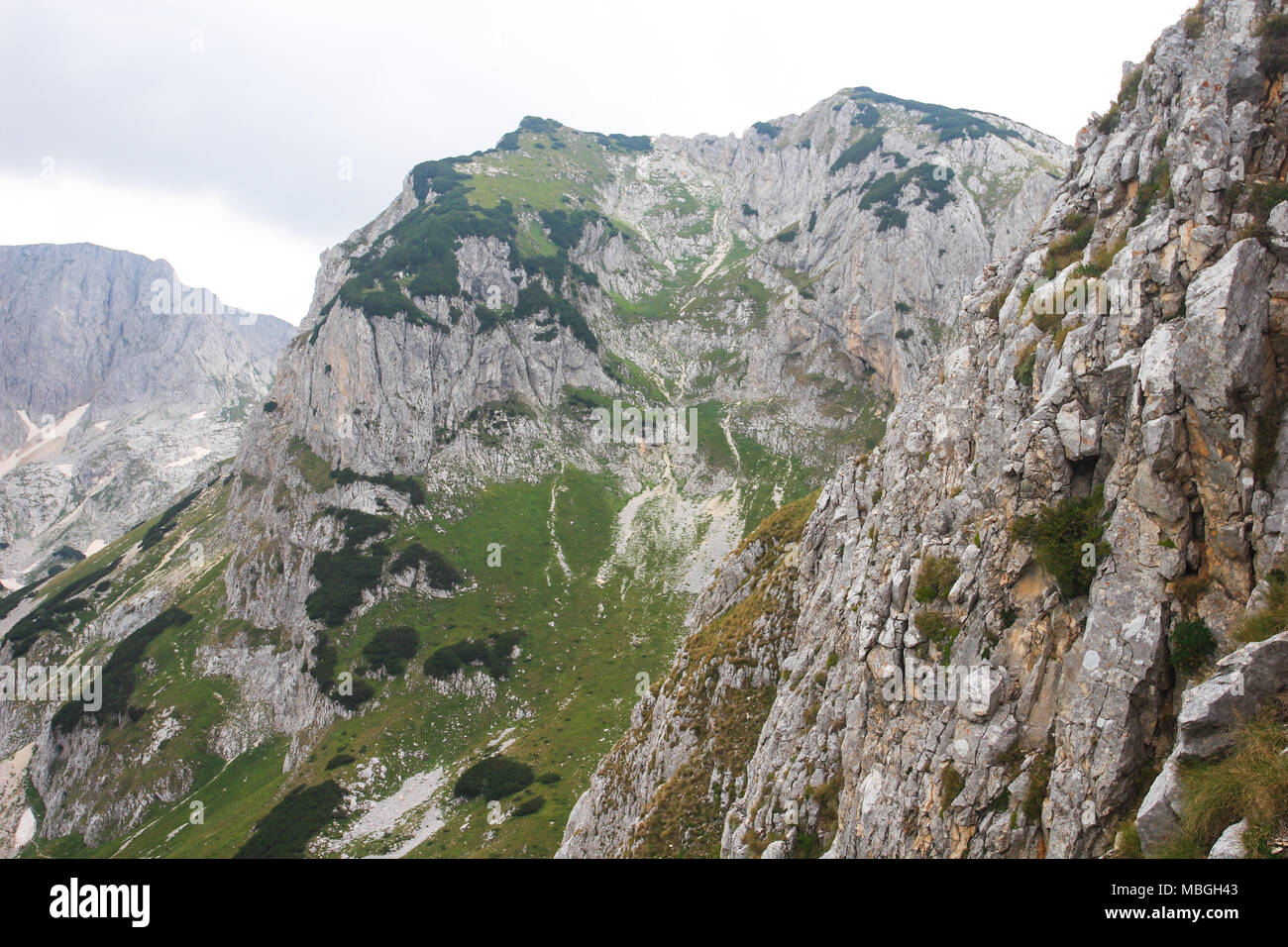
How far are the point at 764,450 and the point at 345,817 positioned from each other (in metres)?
97.7

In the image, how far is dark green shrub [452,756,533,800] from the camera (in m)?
65.9

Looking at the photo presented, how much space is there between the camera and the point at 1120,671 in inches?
562

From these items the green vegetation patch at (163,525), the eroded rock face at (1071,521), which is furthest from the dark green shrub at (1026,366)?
the green vegetation patch at (163,525)

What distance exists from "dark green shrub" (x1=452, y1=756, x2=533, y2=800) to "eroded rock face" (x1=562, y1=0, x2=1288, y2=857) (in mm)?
45617

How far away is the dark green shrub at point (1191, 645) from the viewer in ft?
44.0

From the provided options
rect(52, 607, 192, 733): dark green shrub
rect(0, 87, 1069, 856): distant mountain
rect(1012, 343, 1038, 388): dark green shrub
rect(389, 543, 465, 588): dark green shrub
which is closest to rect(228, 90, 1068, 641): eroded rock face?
rect(0, 87, 1069, 856): distant mountain

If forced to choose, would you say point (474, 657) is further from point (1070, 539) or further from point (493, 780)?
point (1070, 539)

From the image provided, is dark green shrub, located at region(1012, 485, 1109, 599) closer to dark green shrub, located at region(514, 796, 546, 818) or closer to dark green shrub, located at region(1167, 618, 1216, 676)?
dark green shrub, located at region(1167, 618, 1216, 676)

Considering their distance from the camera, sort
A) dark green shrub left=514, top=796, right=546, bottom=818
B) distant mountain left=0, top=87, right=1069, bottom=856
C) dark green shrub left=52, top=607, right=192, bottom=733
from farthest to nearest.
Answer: dark green shrub left=52, top=607, right=192, bottom=733 < distant mountain left=0, top=87, right=1069, bottom=856 < dark green shrub left=514, top=796, right=546, bottom=818

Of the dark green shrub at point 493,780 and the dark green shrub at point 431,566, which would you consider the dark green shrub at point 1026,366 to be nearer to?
the dark green shrub at point 493,780

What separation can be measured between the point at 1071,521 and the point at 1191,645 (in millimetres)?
4297

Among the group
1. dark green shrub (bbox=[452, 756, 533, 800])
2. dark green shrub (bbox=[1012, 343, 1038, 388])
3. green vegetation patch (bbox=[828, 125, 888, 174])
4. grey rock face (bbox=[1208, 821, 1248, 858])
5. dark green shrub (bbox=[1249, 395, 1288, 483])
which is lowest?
dark green shrub (bbox=[452, 756, 533, 800])
